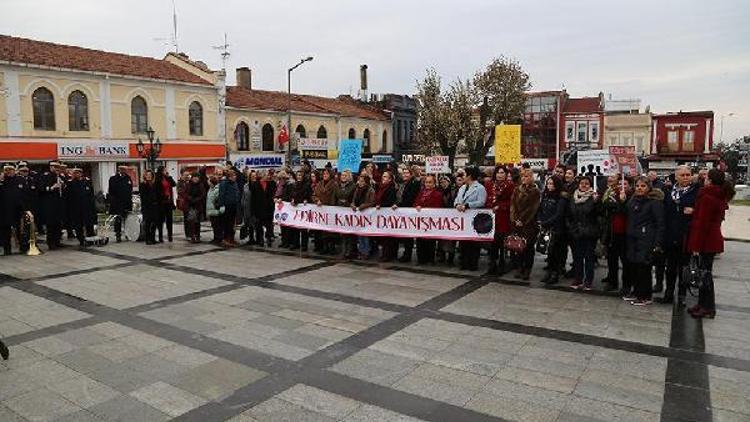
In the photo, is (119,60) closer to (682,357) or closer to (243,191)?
(243,191)

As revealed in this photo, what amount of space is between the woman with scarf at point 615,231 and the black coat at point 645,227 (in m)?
0.47

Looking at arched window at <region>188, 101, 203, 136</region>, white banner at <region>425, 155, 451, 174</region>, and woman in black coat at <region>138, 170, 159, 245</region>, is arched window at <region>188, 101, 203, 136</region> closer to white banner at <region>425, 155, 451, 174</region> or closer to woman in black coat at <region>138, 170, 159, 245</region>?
woman in black coat at <region>138, 170, 159, 245</region>

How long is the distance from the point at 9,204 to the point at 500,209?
34.5 ft

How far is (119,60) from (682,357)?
33.9 meters

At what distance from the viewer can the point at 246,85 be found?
43.3m

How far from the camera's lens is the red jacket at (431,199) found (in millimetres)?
10641

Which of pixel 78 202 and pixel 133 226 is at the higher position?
pixel 78 202

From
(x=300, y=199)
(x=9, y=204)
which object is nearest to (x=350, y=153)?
(x=300, y=199)

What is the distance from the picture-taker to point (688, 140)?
50.9m

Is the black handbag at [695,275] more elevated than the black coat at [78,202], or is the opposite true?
the black coat at [78,202]

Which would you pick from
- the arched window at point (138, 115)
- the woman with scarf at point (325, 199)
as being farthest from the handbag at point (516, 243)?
the arched window at point (138, 115)

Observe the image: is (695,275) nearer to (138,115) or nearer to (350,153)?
(350,153)

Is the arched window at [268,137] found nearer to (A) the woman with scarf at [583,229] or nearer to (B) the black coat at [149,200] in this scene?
(B) the black coat at [149,200]

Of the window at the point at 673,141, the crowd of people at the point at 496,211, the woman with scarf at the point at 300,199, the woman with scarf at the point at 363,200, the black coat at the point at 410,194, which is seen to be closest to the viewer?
the crowd of people at the point at 496,211
